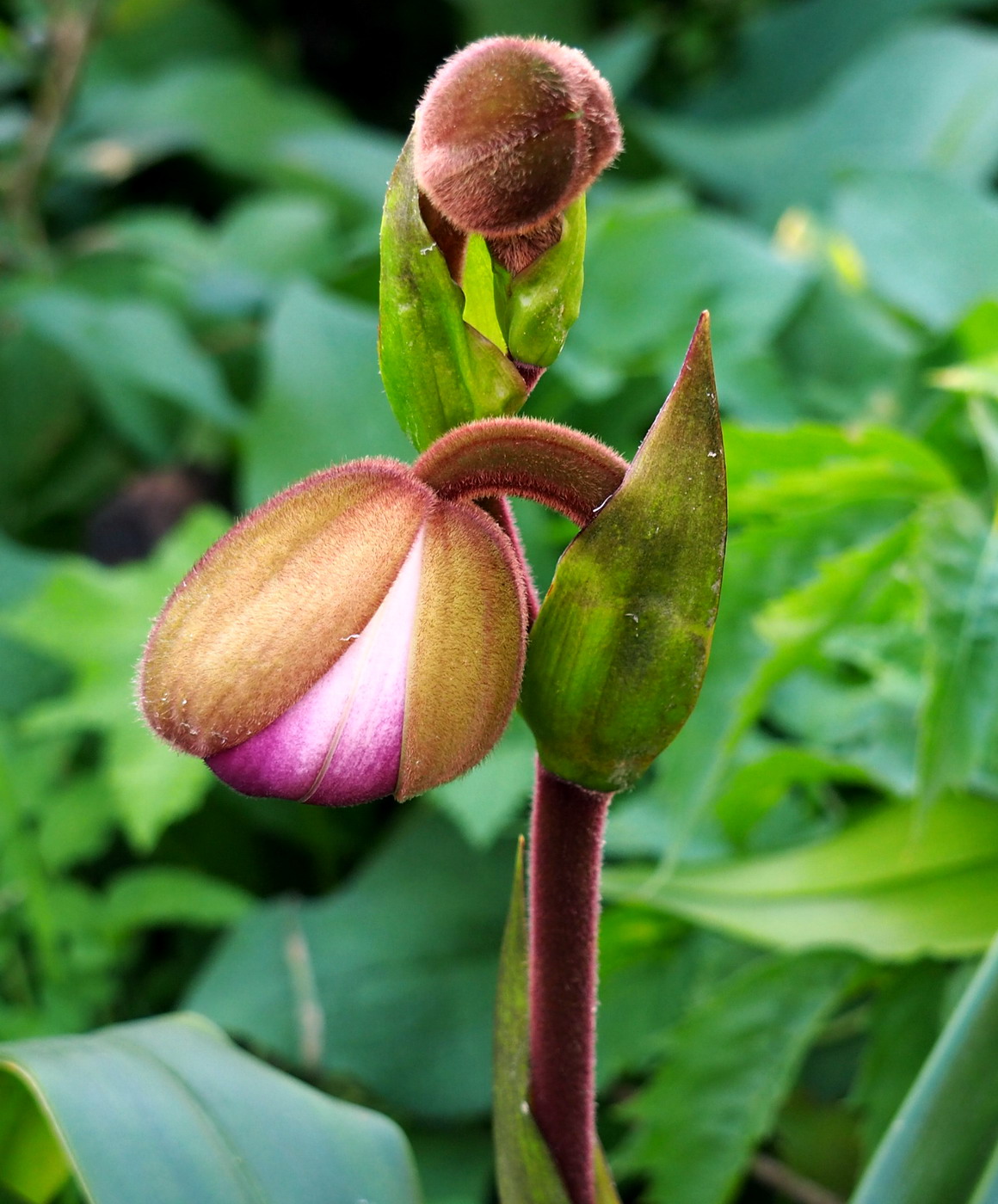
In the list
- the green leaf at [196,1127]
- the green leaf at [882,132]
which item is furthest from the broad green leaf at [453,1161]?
the green leaf at [882,132]

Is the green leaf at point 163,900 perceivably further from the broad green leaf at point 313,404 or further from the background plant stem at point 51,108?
the background plant stem at point 51,108

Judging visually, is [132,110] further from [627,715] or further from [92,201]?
[627,715]

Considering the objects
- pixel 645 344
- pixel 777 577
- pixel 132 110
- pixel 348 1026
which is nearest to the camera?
pixel 777 577

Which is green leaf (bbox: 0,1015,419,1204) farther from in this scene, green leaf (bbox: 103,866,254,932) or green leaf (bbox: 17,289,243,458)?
green leaf (bbox: 17,289,243,458)

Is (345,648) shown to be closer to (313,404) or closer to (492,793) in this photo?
(492,793)

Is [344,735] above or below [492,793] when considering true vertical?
above

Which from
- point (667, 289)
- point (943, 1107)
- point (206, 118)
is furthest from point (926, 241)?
point (206, 118)

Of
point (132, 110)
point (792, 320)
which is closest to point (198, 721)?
point (792, 320)

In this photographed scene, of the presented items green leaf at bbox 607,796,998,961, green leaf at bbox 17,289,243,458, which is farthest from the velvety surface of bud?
green leaf at bbox 17,289,243,458
